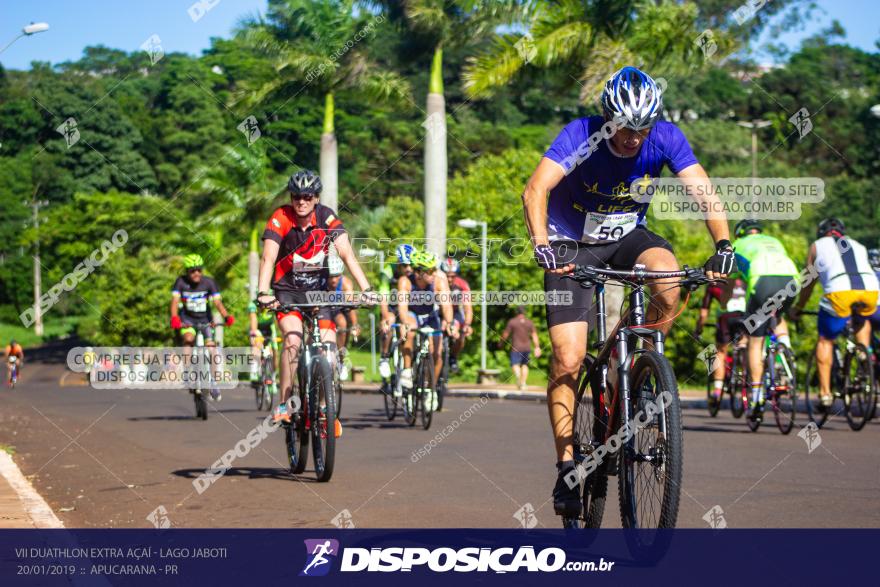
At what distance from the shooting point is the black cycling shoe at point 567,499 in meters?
5.68

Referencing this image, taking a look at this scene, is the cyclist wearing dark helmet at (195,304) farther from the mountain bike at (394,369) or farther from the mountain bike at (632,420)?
the mountain bike at (632,420)

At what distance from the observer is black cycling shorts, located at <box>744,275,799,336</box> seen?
12.1 metres

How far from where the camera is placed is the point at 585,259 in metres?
6.03

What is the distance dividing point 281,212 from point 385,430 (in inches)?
191

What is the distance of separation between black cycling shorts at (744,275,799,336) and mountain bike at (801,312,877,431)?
0.65m

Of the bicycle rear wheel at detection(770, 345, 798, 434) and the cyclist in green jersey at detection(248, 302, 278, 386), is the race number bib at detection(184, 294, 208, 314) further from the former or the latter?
the bicycle rear wheel at detection(770, 345, 798, 434)

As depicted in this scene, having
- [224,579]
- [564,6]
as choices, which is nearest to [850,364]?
[224,579]

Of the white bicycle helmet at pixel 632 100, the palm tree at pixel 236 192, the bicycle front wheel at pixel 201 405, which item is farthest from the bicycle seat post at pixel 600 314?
the palm tree at pixel 236 192

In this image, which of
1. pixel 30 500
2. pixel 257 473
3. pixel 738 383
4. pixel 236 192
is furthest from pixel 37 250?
pixel 30 500

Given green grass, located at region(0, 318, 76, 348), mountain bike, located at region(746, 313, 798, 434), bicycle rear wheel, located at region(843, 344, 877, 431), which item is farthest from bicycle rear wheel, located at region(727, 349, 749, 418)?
green grass, located at region(0, 318, 76, 348)

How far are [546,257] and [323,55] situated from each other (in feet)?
99.6

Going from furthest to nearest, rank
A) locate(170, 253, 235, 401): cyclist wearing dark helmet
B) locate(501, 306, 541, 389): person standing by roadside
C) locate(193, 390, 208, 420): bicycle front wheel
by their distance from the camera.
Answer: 1. locate(501, 306, 541, 389): person standing by roadside
2. locate(193, 390, 208, 420): bicycle front wheel
3. locate(170, 253, 235, 401): cyclist wearing dark helmet

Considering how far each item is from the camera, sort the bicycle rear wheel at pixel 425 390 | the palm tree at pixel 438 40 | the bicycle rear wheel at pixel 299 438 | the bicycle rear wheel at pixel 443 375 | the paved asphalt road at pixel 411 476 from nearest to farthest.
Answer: the paved asphalt road at pixel 411 476 < the bicycle rear wheel at pixel 299 438 < the bicycle rear wheel at pixel 425 390 < the bicycle rear wheel at pixel 443 375 < the palm tree at pixel 438 40

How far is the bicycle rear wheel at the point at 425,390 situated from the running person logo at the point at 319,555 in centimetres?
741
